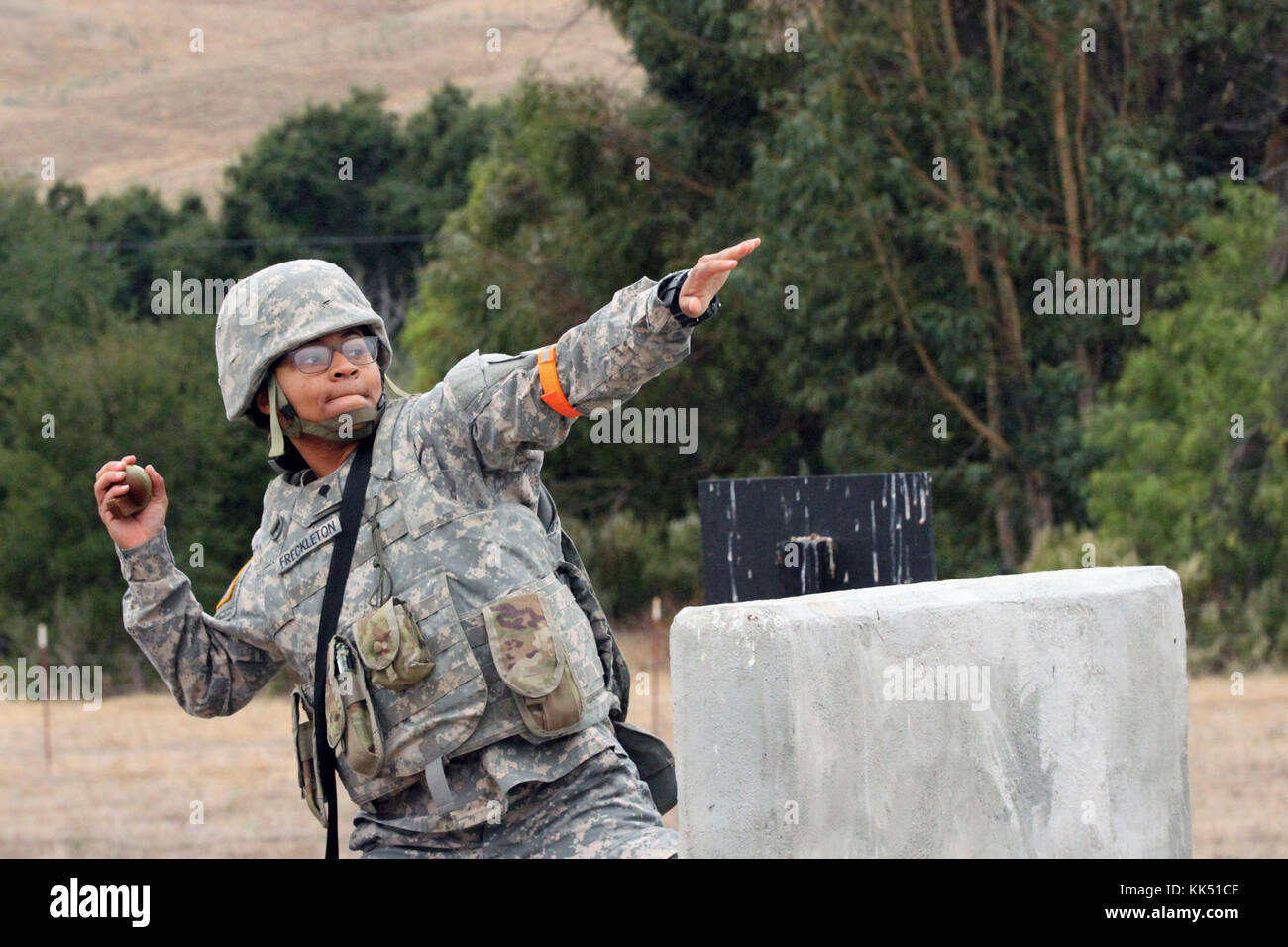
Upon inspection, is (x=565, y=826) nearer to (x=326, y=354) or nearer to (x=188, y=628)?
(x=188, y=628)

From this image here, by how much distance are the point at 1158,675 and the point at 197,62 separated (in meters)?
62.5

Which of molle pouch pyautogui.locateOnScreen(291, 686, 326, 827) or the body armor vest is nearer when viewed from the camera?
the body armor vest

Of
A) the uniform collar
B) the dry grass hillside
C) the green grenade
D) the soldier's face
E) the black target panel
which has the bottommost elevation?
the green grenade

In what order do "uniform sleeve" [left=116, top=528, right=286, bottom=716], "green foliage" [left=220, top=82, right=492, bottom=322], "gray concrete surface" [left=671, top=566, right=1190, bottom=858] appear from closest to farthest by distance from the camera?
1. "gray concrete surface" [left=671, top=566, right=1190, bottom=858]
2. "uniform sleeve" [left=116, top=528, right=286, bottom=716]
3. "green foliage" [left=220, top=82, right=492, bottom=322]

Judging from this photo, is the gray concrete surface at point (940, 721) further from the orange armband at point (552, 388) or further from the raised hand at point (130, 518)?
the raised hand at point (130, 518)

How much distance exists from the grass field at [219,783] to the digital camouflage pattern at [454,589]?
498cm

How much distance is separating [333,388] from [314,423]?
8 cm

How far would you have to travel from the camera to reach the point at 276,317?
3.56 metres

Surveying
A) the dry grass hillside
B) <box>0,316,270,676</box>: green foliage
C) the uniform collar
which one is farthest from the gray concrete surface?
the dry grass hillside

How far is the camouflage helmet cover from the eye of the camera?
140 inches

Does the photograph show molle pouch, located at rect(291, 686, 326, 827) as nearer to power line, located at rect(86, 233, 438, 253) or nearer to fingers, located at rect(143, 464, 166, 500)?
fingers, located at rect(143, 464, 166, 500)

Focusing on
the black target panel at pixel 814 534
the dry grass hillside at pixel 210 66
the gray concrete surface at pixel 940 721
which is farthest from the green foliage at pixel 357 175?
the gray concrete surface at pixel 940 721

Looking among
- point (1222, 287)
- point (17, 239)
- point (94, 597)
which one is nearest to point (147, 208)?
point (17, 239)

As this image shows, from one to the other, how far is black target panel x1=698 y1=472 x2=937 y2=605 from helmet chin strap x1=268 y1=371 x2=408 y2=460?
99cm
